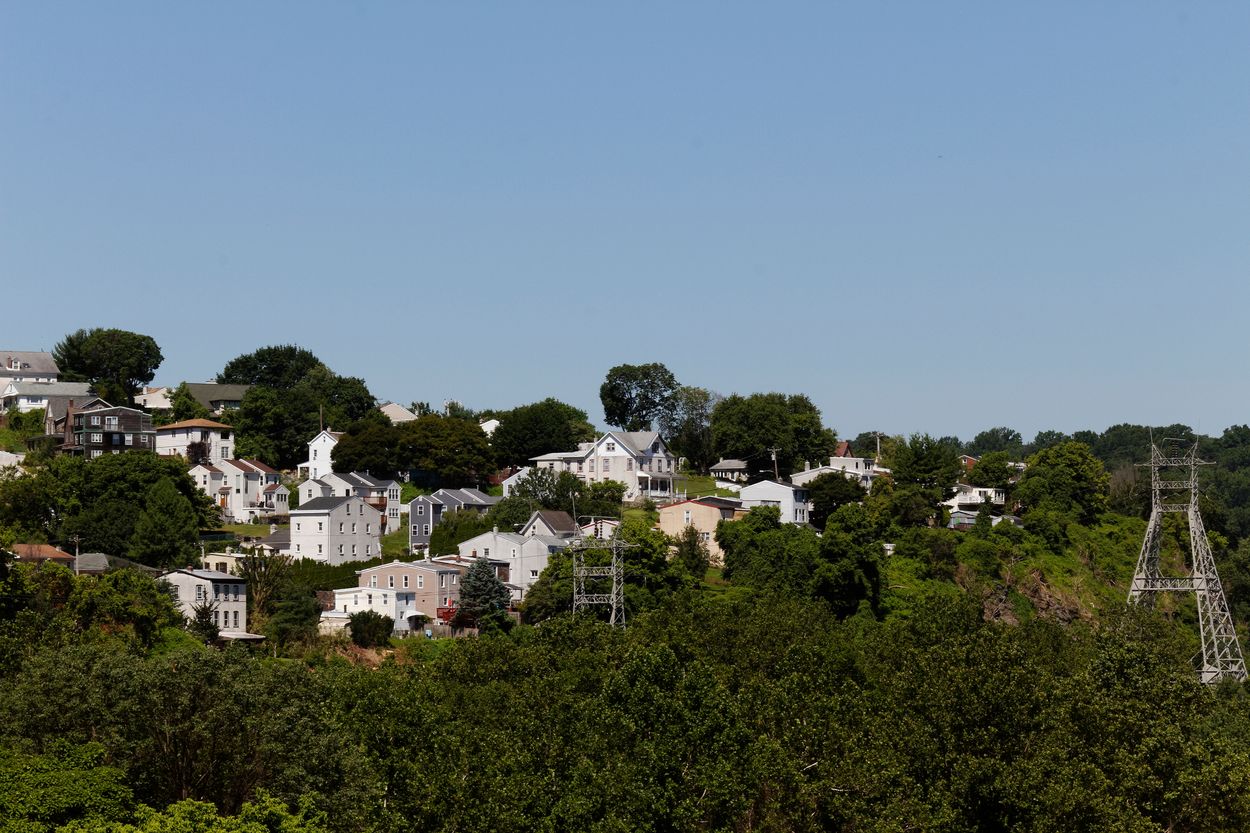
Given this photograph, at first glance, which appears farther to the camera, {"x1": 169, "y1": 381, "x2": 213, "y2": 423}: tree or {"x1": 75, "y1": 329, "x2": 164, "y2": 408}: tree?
{"x1": 75, "y1": 329, "x2": 164, "y2": 408}: tree

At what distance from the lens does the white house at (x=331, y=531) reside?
84.3m

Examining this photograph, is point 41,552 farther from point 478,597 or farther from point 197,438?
point 197,438

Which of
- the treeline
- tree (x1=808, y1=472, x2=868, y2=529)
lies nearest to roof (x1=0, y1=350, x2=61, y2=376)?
tree (x1=808, y1=472, x2=868, y2=529)

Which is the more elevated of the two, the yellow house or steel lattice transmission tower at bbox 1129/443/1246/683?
the yellow house

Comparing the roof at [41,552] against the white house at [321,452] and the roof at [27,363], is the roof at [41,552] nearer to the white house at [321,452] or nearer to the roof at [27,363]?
the white house at [321,452]

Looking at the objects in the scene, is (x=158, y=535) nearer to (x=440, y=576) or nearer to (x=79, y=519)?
(x=79, y=519)

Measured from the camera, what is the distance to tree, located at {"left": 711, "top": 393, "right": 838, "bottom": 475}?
115 meters

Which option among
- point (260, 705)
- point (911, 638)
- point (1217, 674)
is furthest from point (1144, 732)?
point (1217, 674)

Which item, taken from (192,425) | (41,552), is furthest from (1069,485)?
(41,552)

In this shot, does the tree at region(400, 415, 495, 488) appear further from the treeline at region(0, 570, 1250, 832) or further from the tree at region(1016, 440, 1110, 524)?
the treeline at region(0, 570, 1250, 832)

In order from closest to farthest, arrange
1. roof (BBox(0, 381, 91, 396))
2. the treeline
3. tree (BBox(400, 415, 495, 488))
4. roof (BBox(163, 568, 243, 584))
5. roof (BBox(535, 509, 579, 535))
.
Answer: the treeline → roof (BBox(163, 568, 243, 584)) → roof (BBox(535, 509, 579, 535)) → tree (BBox(400, 415, 495, 488)) → roof (BBox(0, 381, 91, 396))

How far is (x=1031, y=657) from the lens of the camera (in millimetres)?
52500

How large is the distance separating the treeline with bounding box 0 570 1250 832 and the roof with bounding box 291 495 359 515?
36563mm

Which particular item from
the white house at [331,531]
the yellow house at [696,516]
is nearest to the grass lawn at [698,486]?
the yellow house at [696,516]
